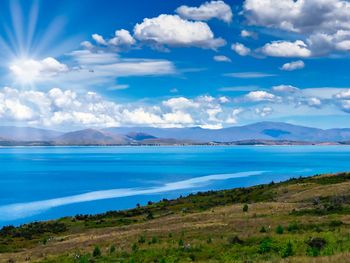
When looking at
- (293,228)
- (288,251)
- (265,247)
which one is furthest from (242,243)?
(293,228)

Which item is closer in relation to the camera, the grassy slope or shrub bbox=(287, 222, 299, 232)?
the grassy slope

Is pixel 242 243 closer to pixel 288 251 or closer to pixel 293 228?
pixel 288 251

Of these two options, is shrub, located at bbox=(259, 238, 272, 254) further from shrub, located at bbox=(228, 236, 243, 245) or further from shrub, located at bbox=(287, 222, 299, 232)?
shrub, located at bbox=(287, 222, 299, 232)

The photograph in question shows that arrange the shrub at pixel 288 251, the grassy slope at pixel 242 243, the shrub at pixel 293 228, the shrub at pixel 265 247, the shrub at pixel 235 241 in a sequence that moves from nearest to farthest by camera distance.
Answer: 1. the shrub at pixel 288 251
2. the grassy slope at pixel 242 243
3. the shrub at pixel 265 247
4. the shrub at pixel 235 241
5. the shrub at pixel 293 228

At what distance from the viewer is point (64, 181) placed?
197 meters

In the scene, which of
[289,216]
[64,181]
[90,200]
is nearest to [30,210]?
[90,200]

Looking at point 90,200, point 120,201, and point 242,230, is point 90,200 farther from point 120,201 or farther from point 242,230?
point 242,230

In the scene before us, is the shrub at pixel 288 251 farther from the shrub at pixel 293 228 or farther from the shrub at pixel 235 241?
the shrub at pixel 293 228

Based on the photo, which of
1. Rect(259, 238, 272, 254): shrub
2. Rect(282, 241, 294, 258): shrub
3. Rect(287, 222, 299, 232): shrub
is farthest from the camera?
Rect(287, 222, 299, 232): shrub

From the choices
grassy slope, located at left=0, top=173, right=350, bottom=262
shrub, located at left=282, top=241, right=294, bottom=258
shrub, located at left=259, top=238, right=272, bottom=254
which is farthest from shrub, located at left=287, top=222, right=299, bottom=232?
shrub, located at left=282, top=241, right=294, bottom=258

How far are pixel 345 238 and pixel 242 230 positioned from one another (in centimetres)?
875

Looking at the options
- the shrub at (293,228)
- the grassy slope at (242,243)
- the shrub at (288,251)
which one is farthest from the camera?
the shrub at (293,228)

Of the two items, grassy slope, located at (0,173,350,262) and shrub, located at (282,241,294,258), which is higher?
shrub, located at (282,241,294,258)

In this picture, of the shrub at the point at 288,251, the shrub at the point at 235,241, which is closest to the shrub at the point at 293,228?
the shrub at the point at 235,241
